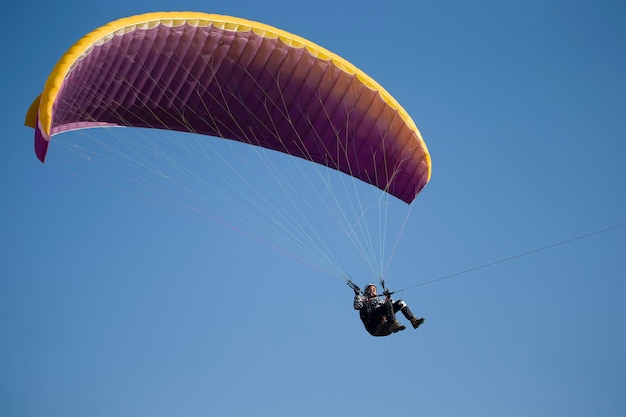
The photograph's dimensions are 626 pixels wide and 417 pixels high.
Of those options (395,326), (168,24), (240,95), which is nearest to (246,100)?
(240,95)

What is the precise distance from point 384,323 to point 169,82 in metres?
4.97

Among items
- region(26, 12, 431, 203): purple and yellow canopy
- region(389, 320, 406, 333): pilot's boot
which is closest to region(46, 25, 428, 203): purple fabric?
region(26, 12, 431, 203): purple and yellow canopy

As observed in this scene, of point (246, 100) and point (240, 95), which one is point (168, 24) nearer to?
point (240, 95)

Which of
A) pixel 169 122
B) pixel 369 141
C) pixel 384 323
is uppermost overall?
pixel 369 141

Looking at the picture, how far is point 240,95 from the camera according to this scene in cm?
1495

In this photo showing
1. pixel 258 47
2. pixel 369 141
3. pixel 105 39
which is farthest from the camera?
pixel 369 141

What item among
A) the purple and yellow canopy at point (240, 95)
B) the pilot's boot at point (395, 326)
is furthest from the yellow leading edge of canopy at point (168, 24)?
the pilot's boot at point (395, 326)

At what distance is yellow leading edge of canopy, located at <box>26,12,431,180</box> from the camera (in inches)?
496

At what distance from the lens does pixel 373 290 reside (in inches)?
537

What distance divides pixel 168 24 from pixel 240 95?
1867 mm

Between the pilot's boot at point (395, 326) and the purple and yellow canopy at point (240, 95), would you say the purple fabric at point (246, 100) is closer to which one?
the purple and yellow canopy at point (240, 95)

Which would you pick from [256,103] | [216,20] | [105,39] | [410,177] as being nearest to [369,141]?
[410,177]

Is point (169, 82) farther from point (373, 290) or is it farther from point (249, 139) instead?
point (373, 290)

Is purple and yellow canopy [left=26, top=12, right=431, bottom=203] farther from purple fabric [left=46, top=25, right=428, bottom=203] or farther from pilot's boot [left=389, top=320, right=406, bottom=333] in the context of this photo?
pilot's boot [left=389, top=320, right=406, bottom=333]
